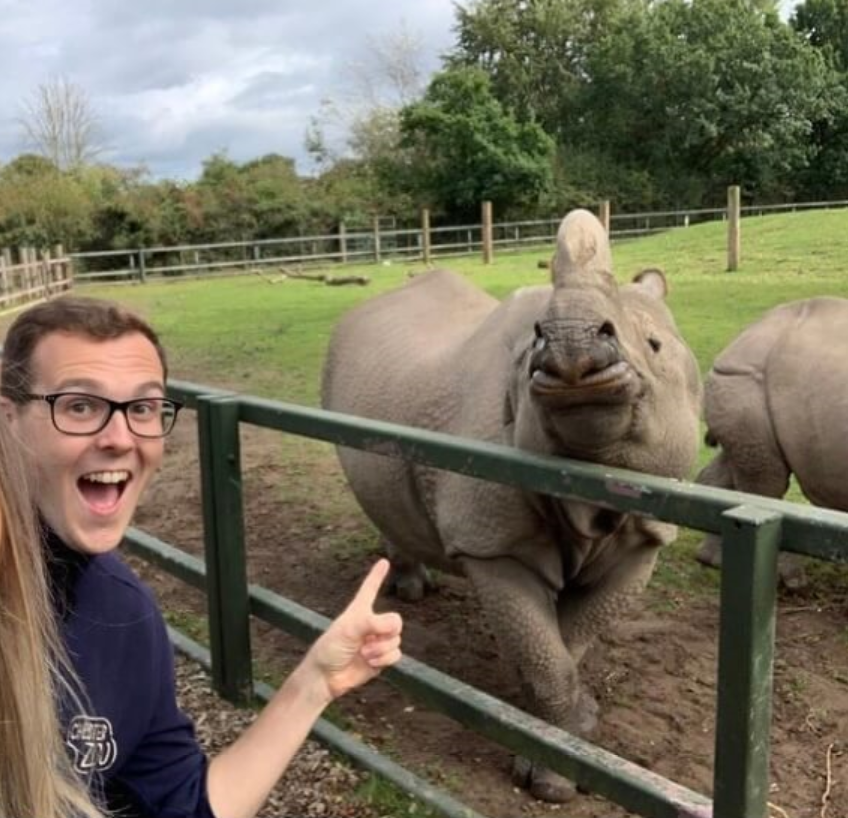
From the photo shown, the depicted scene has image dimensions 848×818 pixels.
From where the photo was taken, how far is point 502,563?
139 inches

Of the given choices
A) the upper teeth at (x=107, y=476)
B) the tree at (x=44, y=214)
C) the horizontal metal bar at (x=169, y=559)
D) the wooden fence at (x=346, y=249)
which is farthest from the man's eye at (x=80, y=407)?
the tree at (x=44, y=214)

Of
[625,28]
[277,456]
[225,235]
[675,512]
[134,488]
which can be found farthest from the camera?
[625,28]

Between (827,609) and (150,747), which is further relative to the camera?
(827,609)

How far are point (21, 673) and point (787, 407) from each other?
4495 mm

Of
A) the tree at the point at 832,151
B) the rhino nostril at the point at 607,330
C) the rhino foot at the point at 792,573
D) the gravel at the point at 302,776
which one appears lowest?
the rhino foot at the point at 792,573

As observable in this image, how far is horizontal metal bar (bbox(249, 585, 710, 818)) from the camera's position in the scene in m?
2.38

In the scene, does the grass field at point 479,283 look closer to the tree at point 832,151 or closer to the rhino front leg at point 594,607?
the rhino front leg at point 594,607

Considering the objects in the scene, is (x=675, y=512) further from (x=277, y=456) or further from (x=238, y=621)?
(x=277, y=456)

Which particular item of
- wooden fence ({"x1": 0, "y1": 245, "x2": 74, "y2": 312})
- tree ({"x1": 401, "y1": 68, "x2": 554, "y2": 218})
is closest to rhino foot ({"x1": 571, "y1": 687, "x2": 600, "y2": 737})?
wooden fence ({"x1": 0, "y1": 245, "x2": 74, "y2": 312})

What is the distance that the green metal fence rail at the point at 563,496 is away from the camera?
2.02 metres

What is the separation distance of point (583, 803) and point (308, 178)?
144 feet

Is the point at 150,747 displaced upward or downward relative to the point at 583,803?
upward

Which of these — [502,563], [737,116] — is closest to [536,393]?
[502,563]

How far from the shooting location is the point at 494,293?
63.0 feet
